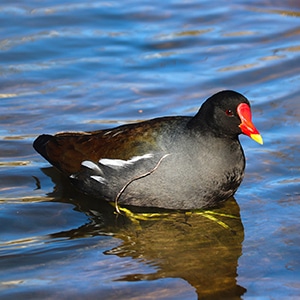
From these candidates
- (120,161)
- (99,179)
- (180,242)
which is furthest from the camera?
(99,179)

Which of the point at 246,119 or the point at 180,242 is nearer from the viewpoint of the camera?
the point at 180,242

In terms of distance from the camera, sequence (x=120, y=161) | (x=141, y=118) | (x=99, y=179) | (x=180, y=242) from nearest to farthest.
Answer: (x=180, y=242)
(x=120, y=161)
(x=99, y=179)
(x=141, y=118)

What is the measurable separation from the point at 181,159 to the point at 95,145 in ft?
2.41

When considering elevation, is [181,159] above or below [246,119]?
below

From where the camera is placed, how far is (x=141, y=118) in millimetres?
7363

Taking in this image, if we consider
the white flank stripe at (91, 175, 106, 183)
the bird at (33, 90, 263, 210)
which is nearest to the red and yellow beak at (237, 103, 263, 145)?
the bird at (33, 90, 263, 210)

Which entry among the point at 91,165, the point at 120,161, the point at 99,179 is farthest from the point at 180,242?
the point at 91,165

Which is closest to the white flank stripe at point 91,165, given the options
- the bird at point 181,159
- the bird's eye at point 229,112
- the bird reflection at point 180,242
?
the bird at point 181,159

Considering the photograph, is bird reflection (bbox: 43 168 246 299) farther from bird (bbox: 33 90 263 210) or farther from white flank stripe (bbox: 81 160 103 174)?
white flank stripe (bbox: 81 160 103 174)

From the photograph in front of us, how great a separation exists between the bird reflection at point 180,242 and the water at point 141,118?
13mm

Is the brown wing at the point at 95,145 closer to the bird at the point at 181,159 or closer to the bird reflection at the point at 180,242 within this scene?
the bird at the point at 181,159

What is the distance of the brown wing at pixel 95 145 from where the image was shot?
5742 mm

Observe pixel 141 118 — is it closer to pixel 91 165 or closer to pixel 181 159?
pixel 91 165

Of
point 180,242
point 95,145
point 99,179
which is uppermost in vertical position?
point 95,145
